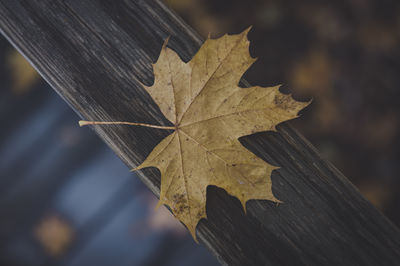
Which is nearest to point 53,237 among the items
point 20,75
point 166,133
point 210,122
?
point 20,75

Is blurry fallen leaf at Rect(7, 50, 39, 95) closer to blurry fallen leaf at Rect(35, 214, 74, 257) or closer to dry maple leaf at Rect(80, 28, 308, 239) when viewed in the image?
blurry fallen leaf at Rect(35, 214, 74, 257)

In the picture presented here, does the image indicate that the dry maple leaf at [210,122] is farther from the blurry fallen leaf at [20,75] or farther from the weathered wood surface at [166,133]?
the blurry fallen leaf at [20,75]

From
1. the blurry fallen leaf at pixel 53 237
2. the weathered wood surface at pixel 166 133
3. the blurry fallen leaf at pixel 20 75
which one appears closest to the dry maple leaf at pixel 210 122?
the weathered wood surface at pixel 166 133

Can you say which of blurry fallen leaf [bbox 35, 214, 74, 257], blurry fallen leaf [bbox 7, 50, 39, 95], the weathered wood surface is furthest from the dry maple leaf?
blurry fallen leaf [bbox 7, 50, 39, 95]

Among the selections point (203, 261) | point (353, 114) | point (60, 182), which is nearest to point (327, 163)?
point (203, 261)

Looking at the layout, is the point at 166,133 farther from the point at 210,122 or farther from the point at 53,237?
the point at 53,237
